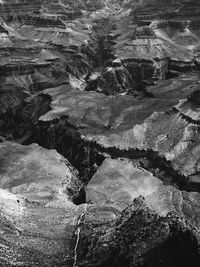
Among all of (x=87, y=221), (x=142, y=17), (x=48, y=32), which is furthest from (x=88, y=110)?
(x=142, y=17)

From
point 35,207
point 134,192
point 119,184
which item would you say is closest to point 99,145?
point 119,184

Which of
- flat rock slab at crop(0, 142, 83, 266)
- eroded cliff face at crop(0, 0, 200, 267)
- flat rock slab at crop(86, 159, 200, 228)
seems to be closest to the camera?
eroded cliff face at crop(0, 0, 200, 267)

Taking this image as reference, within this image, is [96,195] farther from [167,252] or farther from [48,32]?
[48,32]

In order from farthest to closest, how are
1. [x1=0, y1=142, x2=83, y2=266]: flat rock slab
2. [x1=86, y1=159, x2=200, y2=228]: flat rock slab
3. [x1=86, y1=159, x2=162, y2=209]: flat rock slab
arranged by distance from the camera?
1. [x1=86, y1=159, x2=162, y2=209]: flat rock slab
2. [x1=86, y1=159, x2=200, y2=228]: flat rock slab
3. [x1=0, y1=142, x2=83, y2=266]: flat rock slab

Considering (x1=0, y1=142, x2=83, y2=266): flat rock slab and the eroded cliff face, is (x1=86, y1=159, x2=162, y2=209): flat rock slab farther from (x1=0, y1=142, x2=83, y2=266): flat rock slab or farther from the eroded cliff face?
(x1=0, y1=142, x2=83, y2=266): flat rock slab

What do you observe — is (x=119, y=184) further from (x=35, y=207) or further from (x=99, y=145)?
(x=99, y=145)

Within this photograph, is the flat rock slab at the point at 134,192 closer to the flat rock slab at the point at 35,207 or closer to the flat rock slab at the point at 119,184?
the flat rock slab at the point at 119,184

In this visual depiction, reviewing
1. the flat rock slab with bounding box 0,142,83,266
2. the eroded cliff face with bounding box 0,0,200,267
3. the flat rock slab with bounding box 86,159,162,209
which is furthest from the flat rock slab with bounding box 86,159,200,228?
the flat rock slab with bounding box 0,142,83,266

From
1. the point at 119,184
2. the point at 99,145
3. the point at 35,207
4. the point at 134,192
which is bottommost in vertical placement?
the point at 99,145

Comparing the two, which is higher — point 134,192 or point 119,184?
point 134,192
